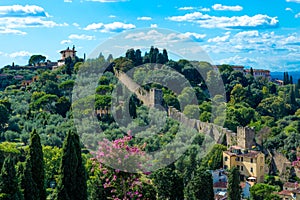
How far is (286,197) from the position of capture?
1819 centimetres

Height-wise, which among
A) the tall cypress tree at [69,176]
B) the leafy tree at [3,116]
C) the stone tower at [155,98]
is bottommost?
the tall cypress tree at [69,176]

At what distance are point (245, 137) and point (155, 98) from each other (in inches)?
265

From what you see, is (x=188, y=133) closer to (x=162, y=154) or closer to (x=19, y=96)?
(x=162, y=154)

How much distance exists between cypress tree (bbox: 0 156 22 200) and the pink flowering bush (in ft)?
5.37

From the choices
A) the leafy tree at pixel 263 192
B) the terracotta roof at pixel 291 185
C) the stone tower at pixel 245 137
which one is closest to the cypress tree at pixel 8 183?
the leafy tree at pixel 263 192

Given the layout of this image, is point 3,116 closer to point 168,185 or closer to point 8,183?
point 168,185

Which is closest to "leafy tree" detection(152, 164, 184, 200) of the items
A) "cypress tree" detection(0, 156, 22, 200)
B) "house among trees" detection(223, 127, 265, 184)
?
"cypress tree" detection(0, 156, 22, 200)

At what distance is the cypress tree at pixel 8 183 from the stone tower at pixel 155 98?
19106mm

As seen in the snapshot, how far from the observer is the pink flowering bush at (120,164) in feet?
29.4

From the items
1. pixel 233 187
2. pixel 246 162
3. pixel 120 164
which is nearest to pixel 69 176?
pixel 120 164

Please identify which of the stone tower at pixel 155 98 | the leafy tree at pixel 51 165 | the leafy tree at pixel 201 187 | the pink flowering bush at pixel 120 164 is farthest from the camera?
the stone tower at pixel 155 98

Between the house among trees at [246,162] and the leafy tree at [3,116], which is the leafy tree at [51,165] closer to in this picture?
the house among trees at [246,162]

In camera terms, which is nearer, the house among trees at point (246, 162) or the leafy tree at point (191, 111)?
the house among trees at point (246, 162)

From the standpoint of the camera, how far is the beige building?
2100cm
